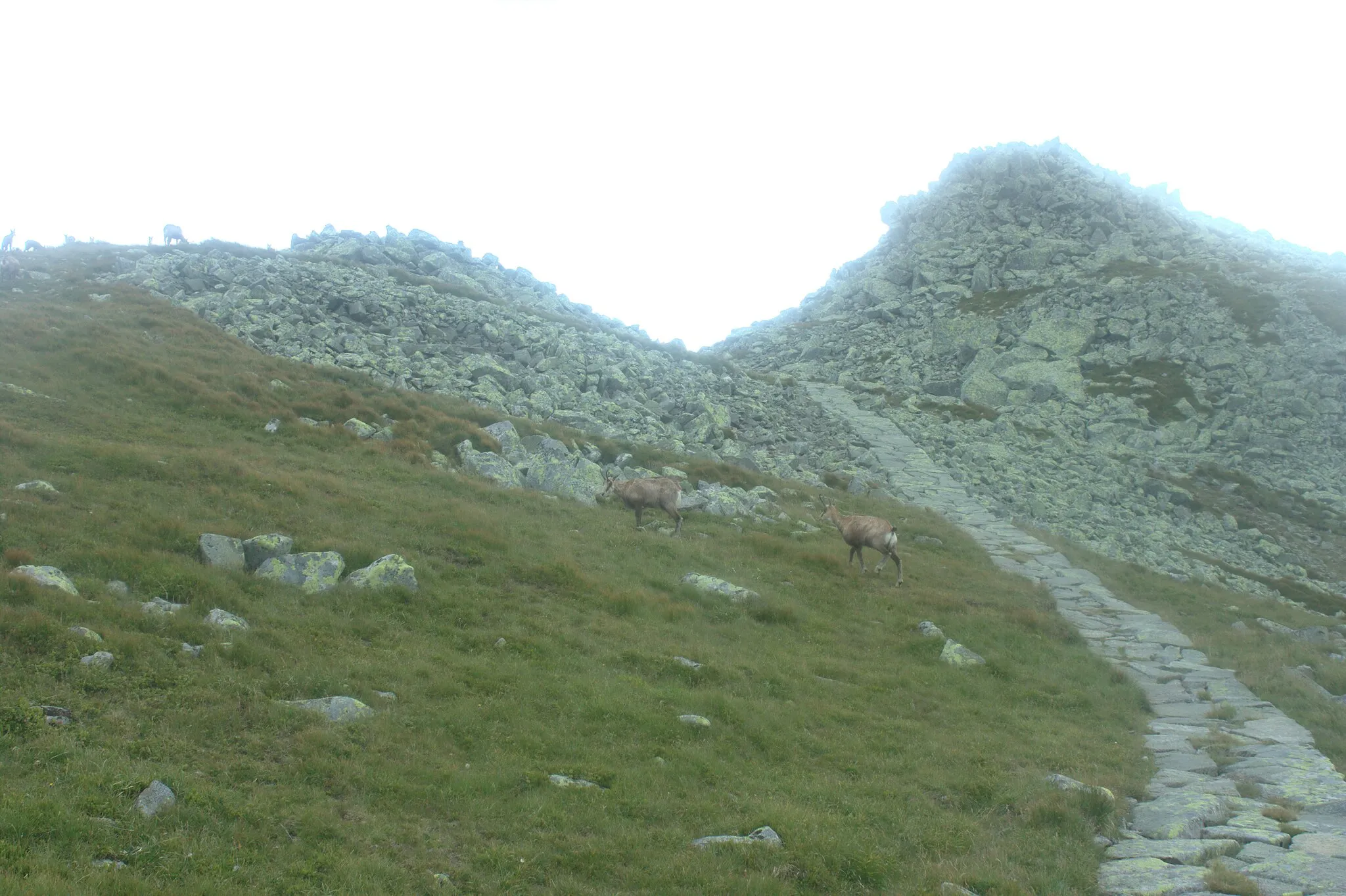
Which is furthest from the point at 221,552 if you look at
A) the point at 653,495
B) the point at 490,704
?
the point at 653,495

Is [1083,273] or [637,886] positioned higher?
[1083,273]

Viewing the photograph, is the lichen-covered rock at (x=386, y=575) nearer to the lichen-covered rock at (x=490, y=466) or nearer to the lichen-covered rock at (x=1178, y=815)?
the lichen-covered rock at (x=490, y=466)

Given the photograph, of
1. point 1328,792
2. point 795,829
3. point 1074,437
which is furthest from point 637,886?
Answer: point 1074,437

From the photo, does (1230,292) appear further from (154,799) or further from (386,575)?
(154,799)

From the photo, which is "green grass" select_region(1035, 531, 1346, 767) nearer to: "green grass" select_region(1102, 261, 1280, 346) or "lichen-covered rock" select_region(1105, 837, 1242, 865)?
"lichen-covered rock" select_region(1105, 837, 1242, 865)

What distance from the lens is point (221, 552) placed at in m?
15.5

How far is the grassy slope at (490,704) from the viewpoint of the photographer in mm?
8906

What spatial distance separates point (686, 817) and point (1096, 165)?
5114 inches

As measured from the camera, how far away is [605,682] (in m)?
14.2

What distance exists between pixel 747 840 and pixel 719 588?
34.5ft

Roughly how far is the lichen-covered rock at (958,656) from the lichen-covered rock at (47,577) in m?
16.2

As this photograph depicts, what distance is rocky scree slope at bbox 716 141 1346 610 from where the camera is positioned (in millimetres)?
45938

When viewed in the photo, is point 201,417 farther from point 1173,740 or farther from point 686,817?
point 1173,740

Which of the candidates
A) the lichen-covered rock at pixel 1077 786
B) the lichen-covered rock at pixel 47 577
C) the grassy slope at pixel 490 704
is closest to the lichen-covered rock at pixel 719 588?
the grassy slope at pixel 490 704
